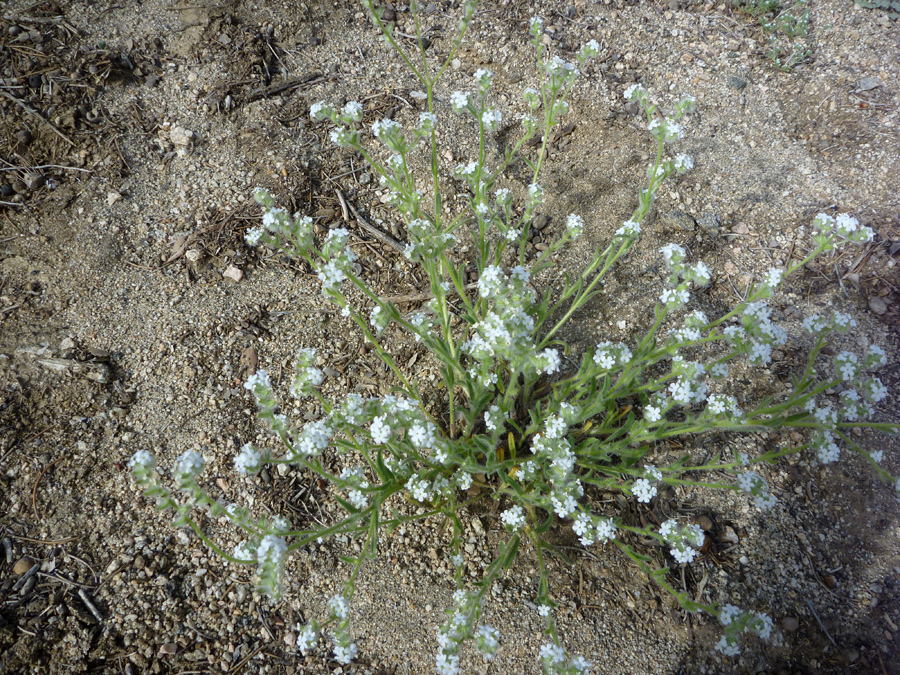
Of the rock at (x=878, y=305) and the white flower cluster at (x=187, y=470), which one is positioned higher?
the rock at (x=878, y=305)

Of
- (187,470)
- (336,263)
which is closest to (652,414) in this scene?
(336,263)

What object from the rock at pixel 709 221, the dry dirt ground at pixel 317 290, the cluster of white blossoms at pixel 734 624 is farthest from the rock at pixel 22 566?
the rock at pixel 709 221

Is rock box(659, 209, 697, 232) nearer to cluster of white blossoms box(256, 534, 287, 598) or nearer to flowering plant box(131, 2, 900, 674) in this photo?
flowering plant box(131, 2, 900, 674)

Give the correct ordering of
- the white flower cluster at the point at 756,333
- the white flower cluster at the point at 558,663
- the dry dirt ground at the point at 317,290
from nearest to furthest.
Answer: the white flower cluster at the point at 558,663, the white flower cluster at the point at 756,333, the dry dirt ground at the point at 317,290

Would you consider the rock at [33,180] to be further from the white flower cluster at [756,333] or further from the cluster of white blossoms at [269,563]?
the white flower cluster at [756,333]

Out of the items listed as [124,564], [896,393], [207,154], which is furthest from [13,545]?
[896,393]

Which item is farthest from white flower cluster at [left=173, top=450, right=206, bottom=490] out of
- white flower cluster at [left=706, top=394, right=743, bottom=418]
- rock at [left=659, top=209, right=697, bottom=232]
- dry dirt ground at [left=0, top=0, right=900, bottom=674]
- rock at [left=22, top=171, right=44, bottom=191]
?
rock at [left=659, top=209, right=697, bottom=232]
